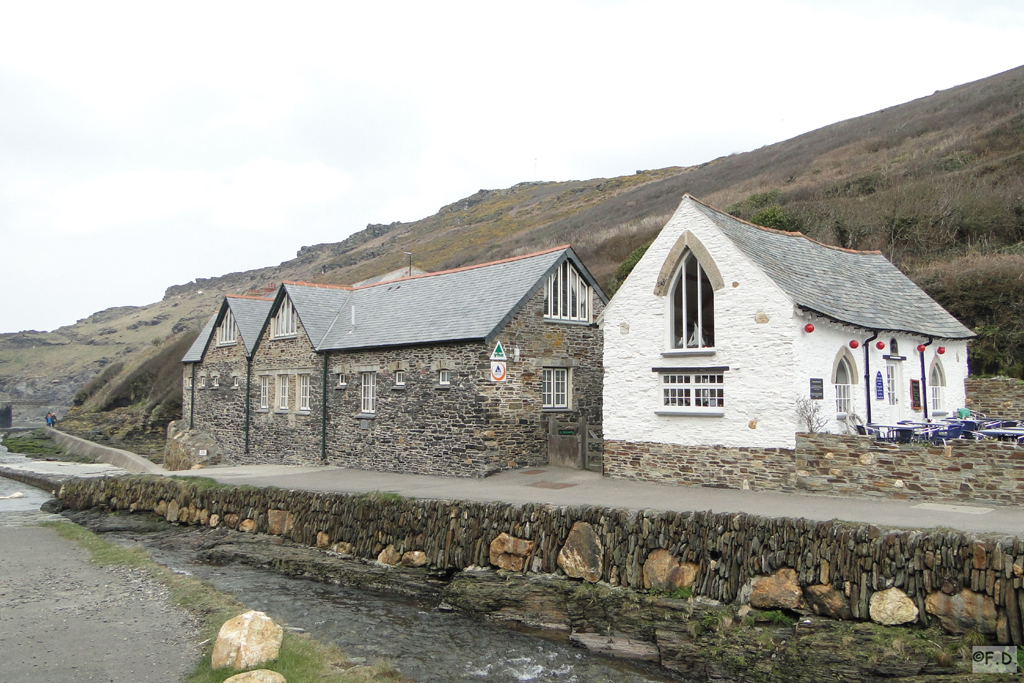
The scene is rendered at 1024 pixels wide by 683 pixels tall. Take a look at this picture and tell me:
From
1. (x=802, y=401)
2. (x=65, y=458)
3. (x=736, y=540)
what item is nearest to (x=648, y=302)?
(x=802, y=401)

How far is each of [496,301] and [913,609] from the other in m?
13.4

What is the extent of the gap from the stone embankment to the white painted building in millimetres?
4429

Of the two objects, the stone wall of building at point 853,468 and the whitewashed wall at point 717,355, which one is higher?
the whitewashed wall at point 717,355

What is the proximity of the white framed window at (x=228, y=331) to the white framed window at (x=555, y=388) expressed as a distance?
1463 cm

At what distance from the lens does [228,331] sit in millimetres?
30125

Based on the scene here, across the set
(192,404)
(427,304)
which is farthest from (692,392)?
(192,404)

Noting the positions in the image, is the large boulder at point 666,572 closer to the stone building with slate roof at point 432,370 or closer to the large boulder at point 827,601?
the large boulder at point 827,601

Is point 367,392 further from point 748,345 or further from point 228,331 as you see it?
point 748,345

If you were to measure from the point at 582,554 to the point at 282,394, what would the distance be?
16.9m

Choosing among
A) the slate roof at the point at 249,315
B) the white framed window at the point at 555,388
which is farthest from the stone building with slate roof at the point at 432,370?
the slate roof at the point at 249,315

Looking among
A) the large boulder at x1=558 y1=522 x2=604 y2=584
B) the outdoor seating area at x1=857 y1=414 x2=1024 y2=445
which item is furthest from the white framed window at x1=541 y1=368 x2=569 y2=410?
the large boulder at x1=558 y1=522 x2=604 y2=584

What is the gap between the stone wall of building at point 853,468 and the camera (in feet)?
38.4

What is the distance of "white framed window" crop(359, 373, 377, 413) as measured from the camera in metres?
21.9

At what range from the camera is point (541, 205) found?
9619 cm
